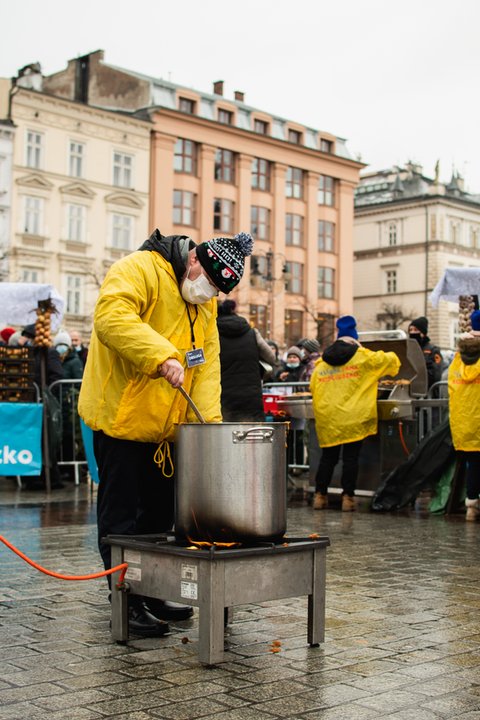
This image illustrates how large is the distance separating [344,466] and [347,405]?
2.25 feet

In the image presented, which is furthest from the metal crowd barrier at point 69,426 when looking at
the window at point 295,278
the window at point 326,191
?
the window at point 326,191

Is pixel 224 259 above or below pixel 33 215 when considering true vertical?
below

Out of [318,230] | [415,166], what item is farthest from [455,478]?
[415,166]

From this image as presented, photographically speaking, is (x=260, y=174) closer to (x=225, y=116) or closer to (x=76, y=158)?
(x=225, y=116)

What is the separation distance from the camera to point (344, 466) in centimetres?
1156

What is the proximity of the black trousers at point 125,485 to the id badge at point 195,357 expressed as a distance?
1.60ft

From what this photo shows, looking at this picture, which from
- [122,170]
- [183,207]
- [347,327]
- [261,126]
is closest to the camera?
[347,327]

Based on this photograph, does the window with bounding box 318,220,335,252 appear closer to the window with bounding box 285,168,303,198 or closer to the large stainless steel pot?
the window with bounding box 285,168,303,198

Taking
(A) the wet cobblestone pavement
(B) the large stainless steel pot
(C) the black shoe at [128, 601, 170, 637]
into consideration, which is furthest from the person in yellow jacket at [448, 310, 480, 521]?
(B) the large stainless steel pot

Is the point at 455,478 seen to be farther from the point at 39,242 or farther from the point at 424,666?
the point at 39,242

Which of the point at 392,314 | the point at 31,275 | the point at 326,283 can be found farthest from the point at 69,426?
the point at 392,314

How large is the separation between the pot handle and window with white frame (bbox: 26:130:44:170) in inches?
1832

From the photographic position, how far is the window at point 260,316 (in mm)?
60156

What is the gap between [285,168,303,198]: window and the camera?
64375mm
